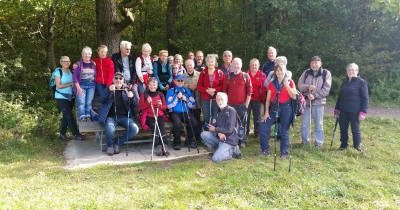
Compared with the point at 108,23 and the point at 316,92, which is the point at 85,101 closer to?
the point at 108,23

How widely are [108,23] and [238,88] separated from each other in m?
4.52

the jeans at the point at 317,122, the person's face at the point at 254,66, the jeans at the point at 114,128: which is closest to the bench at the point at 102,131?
the jeans at the point at 114,128

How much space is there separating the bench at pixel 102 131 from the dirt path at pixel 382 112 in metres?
5.98

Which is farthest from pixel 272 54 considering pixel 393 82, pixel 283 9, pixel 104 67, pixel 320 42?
pixel 393 82

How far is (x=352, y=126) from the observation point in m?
8.20

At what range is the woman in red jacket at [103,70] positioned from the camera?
8408 mm

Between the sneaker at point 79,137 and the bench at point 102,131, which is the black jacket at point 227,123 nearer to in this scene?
the bench at point 102,131

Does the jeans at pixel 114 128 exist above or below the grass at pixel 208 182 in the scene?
above

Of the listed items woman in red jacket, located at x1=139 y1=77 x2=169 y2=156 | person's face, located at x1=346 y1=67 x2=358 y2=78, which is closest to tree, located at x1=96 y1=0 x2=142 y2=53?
woman in red jacket, located at x1=139 y1=77 x2=169 y2=156

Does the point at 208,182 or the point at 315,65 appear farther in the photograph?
the point at 315,65

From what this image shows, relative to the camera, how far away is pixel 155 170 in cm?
700

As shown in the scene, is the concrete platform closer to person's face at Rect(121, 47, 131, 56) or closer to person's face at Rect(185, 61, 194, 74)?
person's face at Rect(185, 61, 194, 74)

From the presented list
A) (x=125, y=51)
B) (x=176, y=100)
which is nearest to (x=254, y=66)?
(x=176, y=100)

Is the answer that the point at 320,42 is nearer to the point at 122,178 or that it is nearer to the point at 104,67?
the point at 104,67
